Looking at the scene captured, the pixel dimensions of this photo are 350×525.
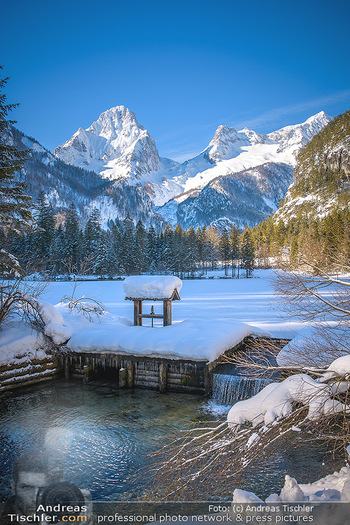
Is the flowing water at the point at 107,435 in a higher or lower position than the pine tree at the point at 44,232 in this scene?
lower

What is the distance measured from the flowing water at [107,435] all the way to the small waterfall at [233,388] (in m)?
0.20

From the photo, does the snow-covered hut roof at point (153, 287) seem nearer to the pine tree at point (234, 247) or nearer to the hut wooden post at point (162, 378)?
the hut wooden post at point (162, 378)

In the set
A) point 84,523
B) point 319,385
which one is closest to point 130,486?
point 84,523

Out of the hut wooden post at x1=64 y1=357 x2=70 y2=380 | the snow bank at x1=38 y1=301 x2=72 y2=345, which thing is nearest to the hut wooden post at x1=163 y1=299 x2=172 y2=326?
the snow bank at x1=38 y1=301 x2=72 y2=345

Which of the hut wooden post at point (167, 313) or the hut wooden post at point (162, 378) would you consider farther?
the hut wooden post at point (167, 313)

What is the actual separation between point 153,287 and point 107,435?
23.5 feet

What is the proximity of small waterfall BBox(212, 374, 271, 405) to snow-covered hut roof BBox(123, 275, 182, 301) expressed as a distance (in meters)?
4.85

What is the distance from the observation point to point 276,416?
477 centimetres

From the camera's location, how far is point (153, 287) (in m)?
15.1

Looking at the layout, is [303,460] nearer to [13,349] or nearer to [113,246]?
[13,349]

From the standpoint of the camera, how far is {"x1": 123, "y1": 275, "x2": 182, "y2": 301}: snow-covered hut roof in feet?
48.8

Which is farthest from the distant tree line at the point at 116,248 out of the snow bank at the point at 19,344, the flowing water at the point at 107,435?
the flowing water at the point at 107,435

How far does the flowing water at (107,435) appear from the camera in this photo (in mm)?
6961

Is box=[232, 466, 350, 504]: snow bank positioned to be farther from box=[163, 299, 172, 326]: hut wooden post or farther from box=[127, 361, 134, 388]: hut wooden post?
box=[163, 299, 172, 326]: hut wooden post
